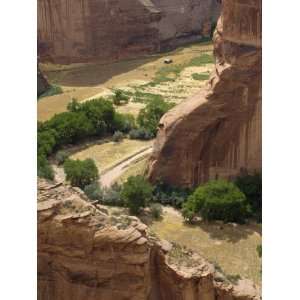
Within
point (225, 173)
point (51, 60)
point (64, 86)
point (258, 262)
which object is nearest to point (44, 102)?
point (64, 86)

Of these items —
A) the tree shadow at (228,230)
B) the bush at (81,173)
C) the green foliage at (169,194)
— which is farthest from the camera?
the bush at (81,173)

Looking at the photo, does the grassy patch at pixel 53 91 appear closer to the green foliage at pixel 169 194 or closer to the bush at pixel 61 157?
the bush at pixel 61 157

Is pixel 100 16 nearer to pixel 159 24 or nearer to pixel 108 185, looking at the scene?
pixel 159 24

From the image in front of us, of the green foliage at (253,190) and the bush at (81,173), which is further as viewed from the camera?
the bush at (81,173)

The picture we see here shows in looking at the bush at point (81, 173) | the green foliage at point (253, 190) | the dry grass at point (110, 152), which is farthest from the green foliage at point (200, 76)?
the green foliage at point (253, 190)

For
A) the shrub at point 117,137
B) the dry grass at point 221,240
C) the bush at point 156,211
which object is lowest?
the dry grass at point 221,240

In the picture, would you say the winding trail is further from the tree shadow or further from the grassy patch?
the grassy patch

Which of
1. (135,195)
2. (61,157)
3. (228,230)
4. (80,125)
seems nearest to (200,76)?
(80,125)
